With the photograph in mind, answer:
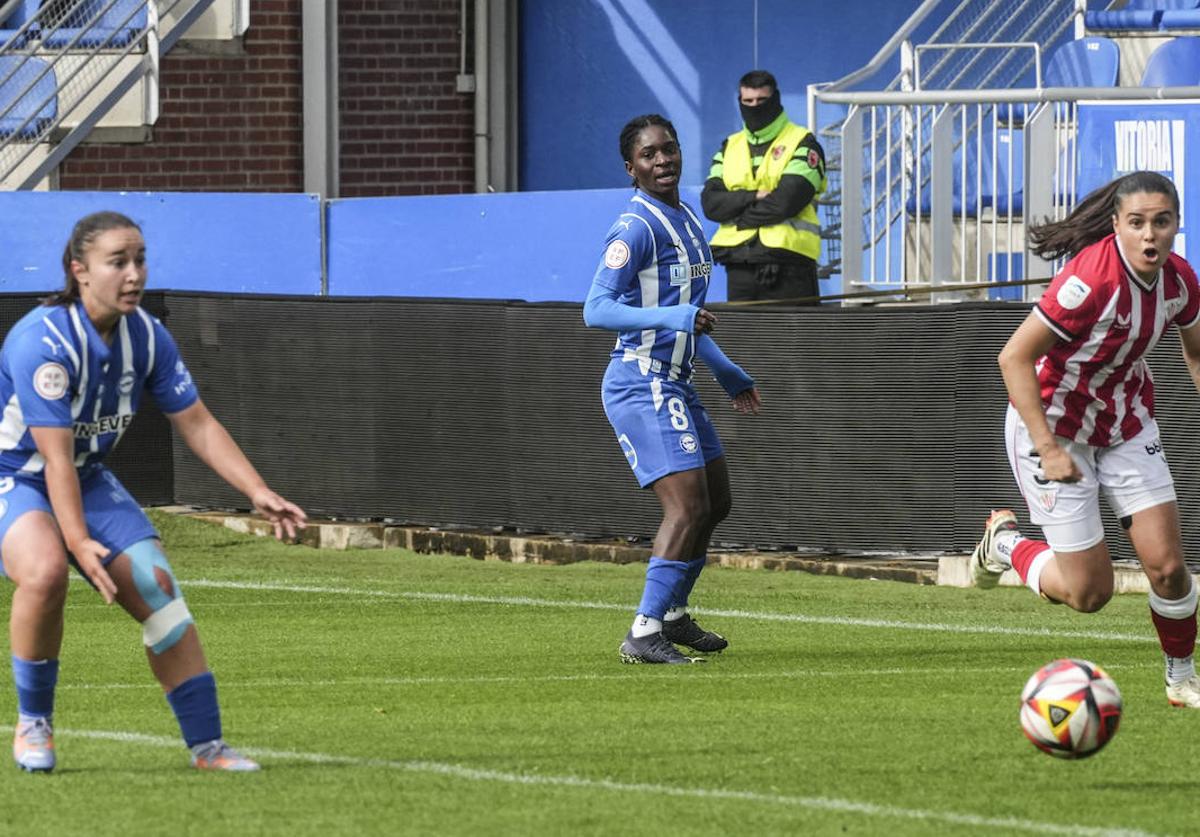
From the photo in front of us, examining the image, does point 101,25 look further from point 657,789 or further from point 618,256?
point 657,789

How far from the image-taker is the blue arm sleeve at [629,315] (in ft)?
33.0

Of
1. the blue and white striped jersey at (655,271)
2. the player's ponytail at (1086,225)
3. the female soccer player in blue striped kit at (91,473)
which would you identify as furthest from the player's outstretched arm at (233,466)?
the player's ponytail at (1086,225)

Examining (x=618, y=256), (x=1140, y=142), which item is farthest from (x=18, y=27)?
(x=618, y=256)

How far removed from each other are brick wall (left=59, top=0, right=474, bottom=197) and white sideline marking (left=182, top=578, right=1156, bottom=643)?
7739 millimetres

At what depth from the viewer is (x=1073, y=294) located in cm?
861

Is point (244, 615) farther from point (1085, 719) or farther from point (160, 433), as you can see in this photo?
point (1085, 719)

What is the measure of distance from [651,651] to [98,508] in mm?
3472

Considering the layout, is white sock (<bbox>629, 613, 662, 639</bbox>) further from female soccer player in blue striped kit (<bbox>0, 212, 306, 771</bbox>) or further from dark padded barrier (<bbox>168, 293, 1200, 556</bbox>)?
dark padded barrier (<bbox>168, 293, 1200, 556</bbox>)

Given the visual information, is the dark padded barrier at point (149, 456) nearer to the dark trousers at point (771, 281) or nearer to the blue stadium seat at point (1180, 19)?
the dark trousers at point (771, 281)

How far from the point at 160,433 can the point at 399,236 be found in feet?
7.50

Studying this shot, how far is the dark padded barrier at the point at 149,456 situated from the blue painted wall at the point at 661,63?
258 inches

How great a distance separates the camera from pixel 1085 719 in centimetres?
762

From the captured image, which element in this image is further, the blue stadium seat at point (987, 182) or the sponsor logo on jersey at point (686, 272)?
the blue stadium seat at point (987, 182)

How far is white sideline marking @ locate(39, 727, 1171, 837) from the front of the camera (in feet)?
22.8
